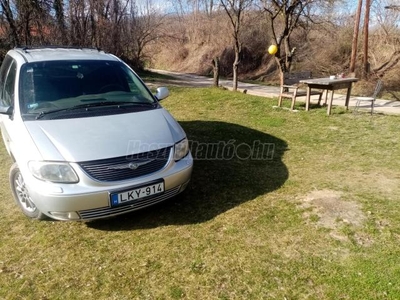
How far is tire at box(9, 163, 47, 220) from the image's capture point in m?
3.27

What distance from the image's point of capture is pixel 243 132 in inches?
262

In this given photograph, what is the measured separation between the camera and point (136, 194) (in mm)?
3068

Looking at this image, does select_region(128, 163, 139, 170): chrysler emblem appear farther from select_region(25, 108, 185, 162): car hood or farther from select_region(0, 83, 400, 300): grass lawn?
Result: select_region(0, 83, 400, 300): grass lawn

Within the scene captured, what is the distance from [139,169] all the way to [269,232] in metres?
1.44

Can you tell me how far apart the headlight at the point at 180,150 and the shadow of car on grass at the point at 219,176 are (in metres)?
→ 0.64

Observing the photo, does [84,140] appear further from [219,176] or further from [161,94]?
[219,176]

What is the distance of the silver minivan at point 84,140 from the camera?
2.89m

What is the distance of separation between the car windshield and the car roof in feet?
0.40

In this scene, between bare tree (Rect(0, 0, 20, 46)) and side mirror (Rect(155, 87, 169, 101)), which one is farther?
bare tree (Rect(0, 0, 20, 46))

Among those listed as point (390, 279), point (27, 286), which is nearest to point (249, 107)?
point (390, 279)

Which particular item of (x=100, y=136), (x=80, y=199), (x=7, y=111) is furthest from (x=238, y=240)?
(x=7, y=111)

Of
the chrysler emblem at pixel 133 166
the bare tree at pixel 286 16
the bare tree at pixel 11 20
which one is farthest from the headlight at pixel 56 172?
the bare tree at pixel 11 20

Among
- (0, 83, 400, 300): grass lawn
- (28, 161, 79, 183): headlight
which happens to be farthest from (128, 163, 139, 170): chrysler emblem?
(0, 83, 400, 300): grass lawn

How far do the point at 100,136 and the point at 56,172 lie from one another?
1.76ft
